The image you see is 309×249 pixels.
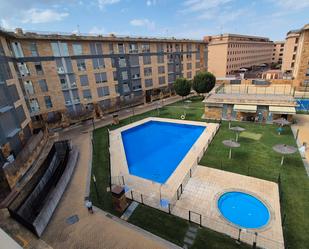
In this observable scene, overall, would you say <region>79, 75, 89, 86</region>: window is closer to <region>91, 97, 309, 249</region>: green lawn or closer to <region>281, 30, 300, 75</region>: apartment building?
<region>91, 97, 309, 249</region>: green lawn

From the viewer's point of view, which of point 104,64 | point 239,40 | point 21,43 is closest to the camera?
point 21,43

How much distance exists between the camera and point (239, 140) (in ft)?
72.6

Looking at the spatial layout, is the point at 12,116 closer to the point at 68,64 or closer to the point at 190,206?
the point at 68,64

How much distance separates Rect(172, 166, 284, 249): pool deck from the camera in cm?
1069

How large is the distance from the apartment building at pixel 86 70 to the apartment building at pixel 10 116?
11.5 feet

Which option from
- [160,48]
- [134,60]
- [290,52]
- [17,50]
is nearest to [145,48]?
[134,60]

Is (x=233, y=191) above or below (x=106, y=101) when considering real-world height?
below

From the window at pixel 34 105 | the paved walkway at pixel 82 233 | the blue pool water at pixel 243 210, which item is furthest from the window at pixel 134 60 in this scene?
the blue pool water at pixel 243 210

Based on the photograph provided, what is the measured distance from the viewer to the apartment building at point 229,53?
6788 centimetres

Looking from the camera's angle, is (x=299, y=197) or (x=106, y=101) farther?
(x=106, y=101)

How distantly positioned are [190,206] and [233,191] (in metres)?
3.82

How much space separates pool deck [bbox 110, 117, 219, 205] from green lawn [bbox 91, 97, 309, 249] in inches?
31.1

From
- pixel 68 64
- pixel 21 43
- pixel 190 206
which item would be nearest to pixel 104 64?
pixel 68 64

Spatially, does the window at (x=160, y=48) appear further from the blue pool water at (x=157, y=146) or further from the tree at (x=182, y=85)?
the blue pool water at (x=157, y=146)
